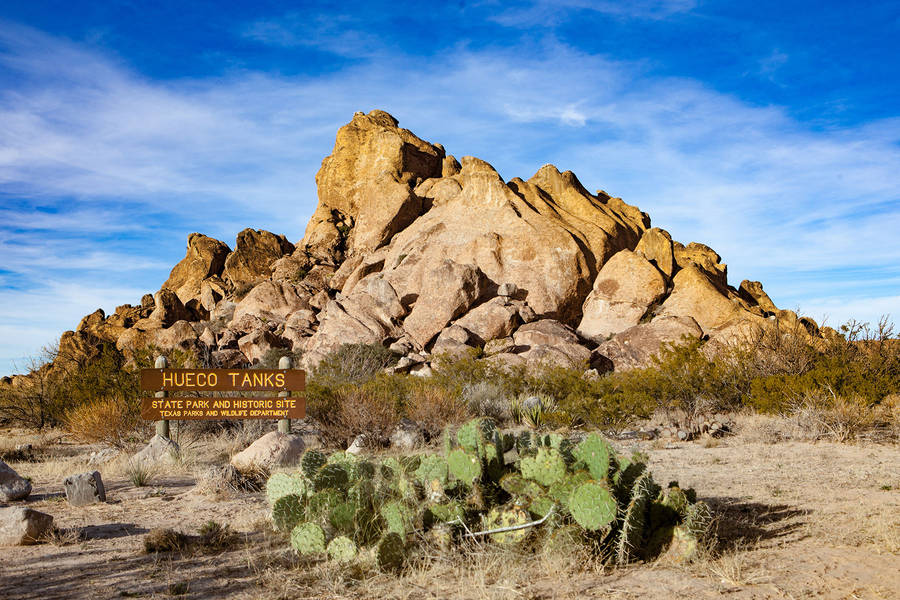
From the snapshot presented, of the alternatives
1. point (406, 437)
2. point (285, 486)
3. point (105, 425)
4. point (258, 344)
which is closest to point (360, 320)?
point (258, 344)

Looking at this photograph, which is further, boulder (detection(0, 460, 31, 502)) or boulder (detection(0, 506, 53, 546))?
boulder (detection(0, 460, 31, 502))

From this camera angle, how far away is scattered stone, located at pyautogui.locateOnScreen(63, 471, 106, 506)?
773 centimetres

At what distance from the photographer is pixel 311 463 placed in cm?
615

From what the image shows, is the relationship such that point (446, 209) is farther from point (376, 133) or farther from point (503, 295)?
point (376, 133)

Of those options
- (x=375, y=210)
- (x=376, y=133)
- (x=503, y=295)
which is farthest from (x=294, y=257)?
(x=503, y=295)

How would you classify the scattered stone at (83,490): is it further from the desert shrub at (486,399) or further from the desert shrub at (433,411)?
the desert shrub at (486,399)

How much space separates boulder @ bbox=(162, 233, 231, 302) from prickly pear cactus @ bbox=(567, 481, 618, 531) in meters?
46.5

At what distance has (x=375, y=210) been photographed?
139ft

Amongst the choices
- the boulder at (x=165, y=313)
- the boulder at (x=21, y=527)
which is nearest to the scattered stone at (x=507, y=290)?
the boulder at (x=165, y=313)

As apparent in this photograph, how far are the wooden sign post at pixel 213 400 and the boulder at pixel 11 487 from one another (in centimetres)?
325

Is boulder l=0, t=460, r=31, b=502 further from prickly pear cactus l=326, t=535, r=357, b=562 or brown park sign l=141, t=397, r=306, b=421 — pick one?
prickly pear cactus l=326, t=535, r=357, b=562

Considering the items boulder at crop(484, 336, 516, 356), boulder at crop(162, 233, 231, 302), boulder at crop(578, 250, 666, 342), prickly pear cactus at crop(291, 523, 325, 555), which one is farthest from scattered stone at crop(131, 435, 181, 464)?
boulder at crop(162, 233, 231, 302)

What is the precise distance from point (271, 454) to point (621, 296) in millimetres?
24142

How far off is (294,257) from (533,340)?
22692mm
